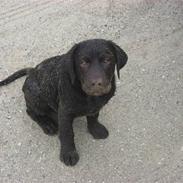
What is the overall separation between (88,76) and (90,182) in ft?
3.64

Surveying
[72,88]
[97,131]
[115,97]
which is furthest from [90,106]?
[115,97]

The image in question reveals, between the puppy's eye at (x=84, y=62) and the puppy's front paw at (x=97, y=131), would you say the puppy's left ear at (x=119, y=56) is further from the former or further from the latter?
the puppy's front paw at (x=97, y=131)

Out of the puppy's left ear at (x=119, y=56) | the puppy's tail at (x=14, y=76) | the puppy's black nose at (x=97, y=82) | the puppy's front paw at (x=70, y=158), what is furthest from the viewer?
the puppy's tail at (x=14, y=76)

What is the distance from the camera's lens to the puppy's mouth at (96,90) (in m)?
3.91

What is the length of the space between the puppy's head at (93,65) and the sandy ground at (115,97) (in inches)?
36.3

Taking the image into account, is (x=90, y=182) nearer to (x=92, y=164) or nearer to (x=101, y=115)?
(x=92, y=164)

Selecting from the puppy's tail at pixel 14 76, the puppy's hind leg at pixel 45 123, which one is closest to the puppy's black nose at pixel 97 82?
the puppy's hind leg at pixel 45 123

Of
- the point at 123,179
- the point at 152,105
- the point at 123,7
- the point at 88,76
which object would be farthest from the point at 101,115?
the point at 123,7

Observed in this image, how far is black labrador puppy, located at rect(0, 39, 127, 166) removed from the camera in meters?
3.92

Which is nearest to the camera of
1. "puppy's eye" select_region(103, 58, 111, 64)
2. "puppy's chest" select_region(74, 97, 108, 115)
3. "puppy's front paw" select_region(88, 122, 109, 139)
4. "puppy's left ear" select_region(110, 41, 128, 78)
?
"puppy's eye" select_region(103, 58, 111, 64)

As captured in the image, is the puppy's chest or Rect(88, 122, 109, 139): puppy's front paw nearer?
the puppy's chest

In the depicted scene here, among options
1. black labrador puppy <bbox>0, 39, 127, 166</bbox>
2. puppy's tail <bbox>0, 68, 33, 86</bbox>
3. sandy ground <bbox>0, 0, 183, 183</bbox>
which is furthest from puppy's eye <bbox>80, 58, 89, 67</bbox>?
puppy's tail <bbox>0, 68, 33, 86</bbox>

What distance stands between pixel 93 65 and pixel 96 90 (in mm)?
212

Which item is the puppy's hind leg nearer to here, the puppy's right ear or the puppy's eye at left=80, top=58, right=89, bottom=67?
the puppy's right ear
